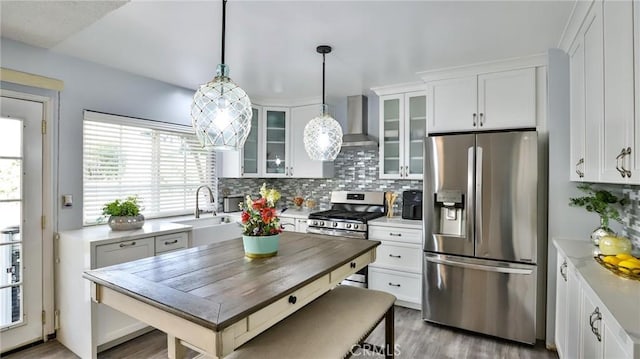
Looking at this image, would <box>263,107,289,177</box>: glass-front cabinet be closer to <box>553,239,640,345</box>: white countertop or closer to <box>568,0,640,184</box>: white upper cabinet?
<box>568,0,640,184</box>: white upper cabinet

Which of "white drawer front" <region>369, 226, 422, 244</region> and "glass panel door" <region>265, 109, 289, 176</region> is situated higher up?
"glass panel door" <region>265, 109, 289, 176</region>

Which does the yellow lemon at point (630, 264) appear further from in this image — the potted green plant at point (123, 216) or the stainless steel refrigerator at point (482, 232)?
the potted green plant at point (123, 216)

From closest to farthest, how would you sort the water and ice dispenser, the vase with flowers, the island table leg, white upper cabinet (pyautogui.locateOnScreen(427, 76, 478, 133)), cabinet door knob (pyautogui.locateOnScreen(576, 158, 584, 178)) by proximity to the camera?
the island table leg, the vase with flowers, cabinet door knob (pyautogui.locateOnScreen(576, 158, 584, 178)), the water and ice dispenser, white upper cabinet (pyautogui.locateOnScreen(427, 76, 478, 133))

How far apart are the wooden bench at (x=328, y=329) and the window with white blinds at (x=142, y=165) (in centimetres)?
208

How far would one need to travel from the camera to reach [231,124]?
1655mm

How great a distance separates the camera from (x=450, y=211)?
2881 mm

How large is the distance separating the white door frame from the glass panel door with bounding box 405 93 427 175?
333cm

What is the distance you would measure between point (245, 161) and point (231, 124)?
2.68m

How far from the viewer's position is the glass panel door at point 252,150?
4.31 m

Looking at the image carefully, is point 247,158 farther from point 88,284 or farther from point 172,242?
point 88,284

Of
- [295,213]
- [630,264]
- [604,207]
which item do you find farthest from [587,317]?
[295,213]

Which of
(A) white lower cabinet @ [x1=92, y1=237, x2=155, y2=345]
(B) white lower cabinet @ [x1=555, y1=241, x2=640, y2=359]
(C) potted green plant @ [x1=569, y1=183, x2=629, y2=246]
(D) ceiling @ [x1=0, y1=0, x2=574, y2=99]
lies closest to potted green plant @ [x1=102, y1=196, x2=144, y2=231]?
(A) white lower cabinet @ [x1=92, y1=237, x2=155, y2=345]

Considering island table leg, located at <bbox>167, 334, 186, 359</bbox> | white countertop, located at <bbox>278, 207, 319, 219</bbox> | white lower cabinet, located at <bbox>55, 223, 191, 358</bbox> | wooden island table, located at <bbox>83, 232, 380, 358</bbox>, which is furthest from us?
white countertop, located at <bbox>278, 207, 319, 219</bbox>

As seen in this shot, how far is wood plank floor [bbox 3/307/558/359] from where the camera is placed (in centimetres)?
248
